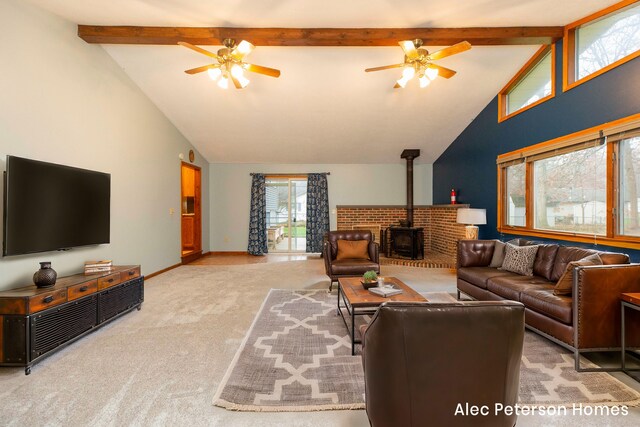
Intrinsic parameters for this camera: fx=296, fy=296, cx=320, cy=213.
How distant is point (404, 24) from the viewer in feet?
11.2

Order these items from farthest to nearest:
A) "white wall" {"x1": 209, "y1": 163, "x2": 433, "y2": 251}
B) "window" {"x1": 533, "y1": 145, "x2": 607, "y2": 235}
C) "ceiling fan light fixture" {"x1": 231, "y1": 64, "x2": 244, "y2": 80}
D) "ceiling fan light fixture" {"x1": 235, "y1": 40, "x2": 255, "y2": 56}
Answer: "white wall" {"x1": 209, "y1": 163, "x2": 433, "y2": 251} → "ceiling fan light fixture" {"x1": 231, "y1": 64, "x2": 244, "y2": 80} → "window" {"x1": 533, "y1": 145, "x2": 607, "y2": 235} → "ceiling fan light fixture" {"x1": 235, "y1": 40, "x2": 255, "y2": 56}

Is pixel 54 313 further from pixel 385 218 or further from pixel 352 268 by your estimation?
pixel 385 218

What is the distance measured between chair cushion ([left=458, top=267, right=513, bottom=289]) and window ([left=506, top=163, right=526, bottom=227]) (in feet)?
4.69

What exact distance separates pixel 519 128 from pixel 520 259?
213cm

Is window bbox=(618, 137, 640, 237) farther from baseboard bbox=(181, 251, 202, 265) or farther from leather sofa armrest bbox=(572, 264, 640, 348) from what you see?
baseboard bbox=(181, 251, 202, 265)

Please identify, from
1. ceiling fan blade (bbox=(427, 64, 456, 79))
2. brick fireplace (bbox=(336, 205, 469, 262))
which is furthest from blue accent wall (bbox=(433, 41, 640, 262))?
ceiling fan blade (bbox=(427, 64, 456, 79))

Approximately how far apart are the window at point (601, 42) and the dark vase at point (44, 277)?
5.66 metres

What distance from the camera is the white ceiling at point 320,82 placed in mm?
3121

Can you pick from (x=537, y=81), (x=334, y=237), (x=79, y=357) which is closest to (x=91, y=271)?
(x=79, y=357)

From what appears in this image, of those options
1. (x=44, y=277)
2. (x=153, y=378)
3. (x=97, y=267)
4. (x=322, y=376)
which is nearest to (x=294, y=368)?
(x=322, y=376)

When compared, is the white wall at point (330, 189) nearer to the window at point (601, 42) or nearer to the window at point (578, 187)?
the window at point (578, 187)

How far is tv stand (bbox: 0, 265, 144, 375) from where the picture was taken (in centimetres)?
214

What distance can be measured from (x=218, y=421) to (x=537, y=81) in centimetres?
539

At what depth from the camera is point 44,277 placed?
2492mm
